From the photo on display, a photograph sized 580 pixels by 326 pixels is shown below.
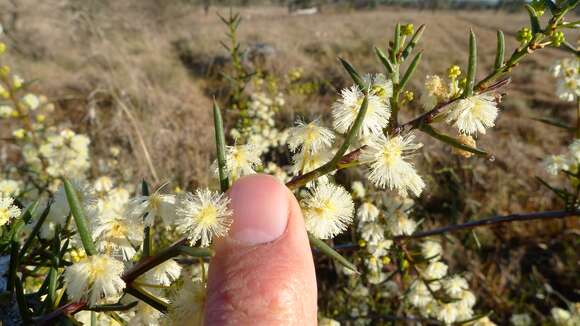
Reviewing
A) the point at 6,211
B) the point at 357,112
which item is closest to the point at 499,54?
the point at 357,112

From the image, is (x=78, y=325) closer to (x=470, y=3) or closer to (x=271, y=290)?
(x=271, y=290)

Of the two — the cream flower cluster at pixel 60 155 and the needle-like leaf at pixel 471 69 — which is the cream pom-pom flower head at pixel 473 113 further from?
the cream flower cluster at pixel 60 155

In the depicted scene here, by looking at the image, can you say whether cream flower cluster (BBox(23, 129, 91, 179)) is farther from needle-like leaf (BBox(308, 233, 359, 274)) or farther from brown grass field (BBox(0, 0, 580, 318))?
needle-like leaf (BBox(308, 233, 359, 274))

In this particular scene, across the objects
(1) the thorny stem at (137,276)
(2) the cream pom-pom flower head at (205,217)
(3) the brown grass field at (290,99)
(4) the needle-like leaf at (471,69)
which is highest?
(4) the needle-like leaf at (471,69)

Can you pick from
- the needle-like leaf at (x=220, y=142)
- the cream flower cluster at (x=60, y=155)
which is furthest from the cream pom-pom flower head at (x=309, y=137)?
the cream flower cluster at (x=60, y=155)

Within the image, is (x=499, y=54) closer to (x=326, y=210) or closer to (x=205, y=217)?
(x=326, y=210)

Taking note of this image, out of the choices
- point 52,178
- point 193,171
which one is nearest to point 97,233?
point 52,178

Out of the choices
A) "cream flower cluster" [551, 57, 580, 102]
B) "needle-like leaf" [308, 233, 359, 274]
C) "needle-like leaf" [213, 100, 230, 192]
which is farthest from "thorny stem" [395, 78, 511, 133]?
"cream flower cluster" [551, 57, 580, 102]

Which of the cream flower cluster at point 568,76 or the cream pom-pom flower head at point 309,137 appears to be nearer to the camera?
the cream pom-pom flower head at point 309,137
